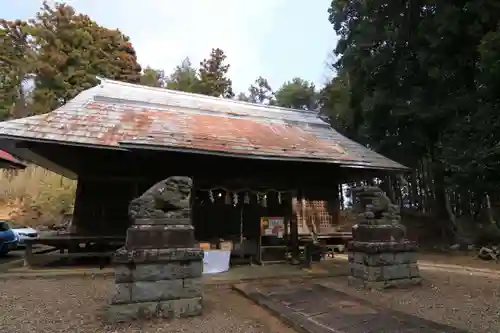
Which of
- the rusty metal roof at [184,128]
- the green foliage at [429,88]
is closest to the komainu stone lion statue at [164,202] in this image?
the rusty metal roof at [184,128]

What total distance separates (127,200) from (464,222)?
48.1ft

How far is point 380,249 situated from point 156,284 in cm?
402

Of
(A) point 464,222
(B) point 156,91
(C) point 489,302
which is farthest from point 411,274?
(A) point 464,222

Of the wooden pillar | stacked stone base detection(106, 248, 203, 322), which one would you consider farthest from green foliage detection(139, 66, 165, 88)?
stacked stone base detection(106, 248, 203, 322)

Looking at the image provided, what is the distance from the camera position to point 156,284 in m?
A: 4.55

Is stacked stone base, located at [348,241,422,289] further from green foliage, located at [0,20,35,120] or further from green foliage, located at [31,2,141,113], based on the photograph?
green foliage, located at [0,20,35,120]

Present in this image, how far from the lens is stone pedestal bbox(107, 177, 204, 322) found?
175 inches

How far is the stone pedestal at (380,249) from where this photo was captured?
6.39m

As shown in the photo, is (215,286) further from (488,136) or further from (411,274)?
(488,136)

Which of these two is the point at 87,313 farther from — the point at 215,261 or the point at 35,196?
the point at 35,196

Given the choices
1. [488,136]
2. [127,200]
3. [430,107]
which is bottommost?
[127,200]

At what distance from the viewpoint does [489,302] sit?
557 centimetres

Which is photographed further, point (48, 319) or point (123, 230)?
point (123, 230)

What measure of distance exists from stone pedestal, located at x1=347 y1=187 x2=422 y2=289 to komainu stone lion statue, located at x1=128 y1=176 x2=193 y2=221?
11.6ft
